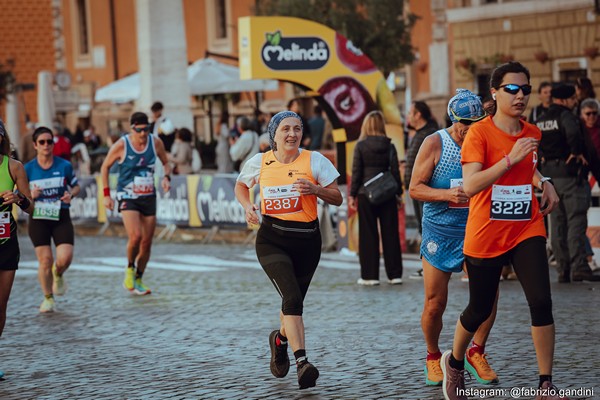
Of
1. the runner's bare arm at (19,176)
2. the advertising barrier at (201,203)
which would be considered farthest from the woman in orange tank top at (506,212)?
the advertising barrier at (201,203)

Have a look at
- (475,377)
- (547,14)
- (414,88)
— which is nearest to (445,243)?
(475,377)

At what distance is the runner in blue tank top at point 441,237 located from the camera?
28.8 feet

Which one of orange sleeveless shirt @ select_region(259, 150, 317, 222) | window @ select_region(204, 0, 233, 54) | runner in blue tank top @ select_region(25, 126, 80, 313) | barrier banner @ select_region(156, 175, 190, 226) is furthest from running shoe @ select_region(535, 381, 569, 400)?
window @ select_region(204, 0, 233, 54)

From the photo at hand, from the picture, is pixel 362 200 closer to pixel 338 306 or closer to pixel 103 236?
pixel 338 306

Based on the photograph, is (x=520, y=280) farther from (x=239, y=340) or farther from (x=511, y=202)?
(x=239, y=340)

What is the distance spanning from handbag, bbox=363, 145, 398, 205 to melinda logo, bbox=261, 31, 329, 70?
3.97 m

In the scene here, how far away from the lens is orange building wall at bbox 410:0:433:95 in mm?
38188

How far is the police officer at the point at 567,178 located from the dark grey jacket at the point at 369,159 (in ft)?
5.54

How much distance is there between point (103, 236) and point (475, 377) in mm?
17295

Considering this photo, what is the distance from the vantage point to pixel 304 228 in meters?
9.26

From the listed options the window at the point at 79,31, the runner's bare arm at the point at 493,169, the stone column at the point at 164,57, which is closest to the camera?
the runner's bare arm at the point at 493,169

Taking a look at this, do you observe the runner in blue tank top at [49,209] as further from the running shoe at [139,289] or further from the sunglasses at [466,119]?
the sunglasses at [466,119]

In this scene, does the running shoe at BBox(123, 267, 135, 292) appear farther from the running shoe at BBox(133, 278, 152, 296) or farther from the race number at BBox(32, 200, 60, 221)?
the race number at BBox(32, 200, 60, 221)

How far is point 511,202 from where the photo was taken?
7.71 meters
